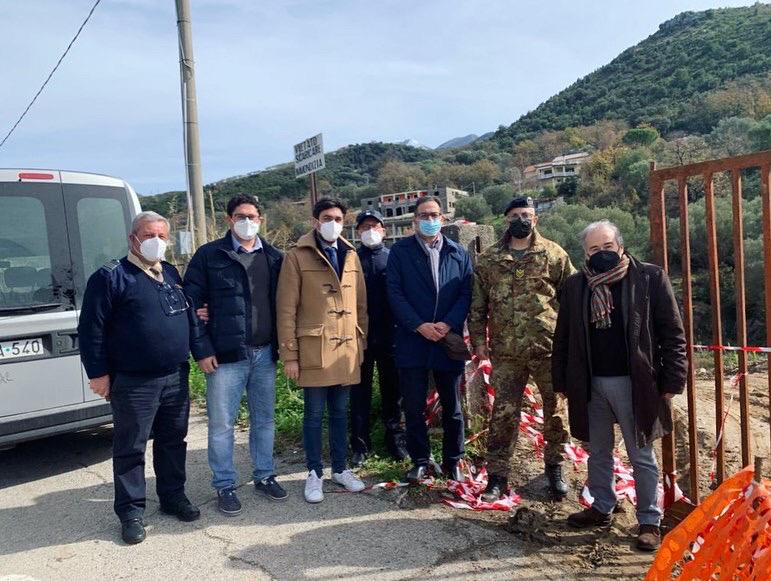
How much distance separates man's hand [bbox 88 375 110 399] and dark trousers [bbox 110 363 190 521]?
4cm

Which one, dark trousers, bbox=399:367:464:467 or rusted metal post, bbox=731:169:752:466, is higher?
rusted metal post, bbox=731:169:752:466

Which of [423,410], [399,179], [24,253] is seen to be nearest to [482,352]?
[423,410]

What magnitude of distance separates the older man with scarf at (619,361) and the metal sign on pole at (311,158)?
3.79 metres

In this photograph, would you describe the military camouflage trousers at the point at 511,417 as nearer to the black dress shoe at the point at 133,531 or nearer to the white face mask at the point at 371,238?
the white face mask at the point at 371,238

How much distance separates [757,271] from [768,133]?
19.5 meters

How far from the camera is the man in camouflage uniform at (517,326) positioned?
→ 12.4 feet

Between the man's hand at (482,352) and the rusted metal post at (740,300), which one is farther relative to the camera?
the man's hand at (482,352)

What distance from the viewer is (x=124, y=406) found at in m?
3.45

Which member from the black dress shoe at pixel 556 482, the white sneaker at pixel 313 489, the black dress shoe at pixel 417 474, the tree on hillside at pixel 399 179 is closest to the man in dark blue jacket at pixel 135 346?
the white sneaker at pixel 313 489

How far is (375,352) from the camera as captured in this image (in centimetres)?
452

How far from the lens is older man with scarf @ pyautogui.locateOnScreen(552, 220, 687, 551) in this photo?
3.11 m

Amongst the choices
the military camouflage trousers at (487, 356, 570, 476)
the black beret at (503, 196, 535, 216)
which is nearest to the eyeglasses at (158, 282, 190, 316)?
the military camouflage trousers at (487, 356, 570, 476)

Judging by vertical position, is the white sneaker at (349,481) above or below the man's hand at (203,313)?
below

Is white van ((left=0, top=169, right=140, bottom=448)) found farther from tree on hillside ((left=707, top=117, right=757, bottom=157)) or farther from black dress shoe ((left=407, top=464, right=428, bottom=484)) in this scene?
tree on hillside ((left=707, top=117, right=757, bottom=157))
